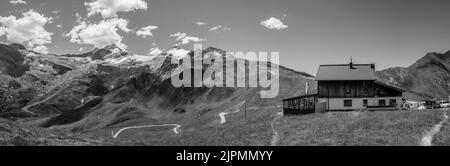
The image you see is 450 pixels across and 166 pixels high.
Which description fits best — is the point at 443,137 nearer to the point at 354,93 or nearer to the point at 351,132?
the point at 351,132

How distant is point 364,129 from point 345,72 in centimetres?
2989

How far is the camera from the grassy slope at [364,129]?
Answer: 41834 mm

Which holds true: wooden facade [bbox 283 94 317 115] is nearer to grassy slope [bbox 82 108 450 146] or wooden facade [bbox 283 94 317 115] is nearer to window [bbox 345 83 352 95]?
window [bbox 345 83 352 95]

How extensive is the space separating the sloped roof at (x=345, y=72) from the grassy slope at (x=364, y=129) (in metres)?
14.8

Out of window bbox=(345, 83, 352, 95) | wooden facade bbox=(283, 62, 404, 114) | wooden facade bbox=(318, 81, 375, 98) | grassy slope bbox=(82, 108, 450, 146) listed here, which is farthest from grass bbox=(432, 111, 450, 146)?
window bbox=(345, 83, 352, 95)

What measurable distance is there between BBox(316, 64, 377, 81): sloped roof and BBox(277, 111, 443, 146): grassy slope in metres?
14.8

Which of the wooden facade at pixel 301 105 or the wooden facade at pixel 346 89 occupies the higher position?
the wooden facade at pixel 346 89

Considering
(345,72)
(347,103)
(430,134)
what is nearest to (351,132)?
(430,134)

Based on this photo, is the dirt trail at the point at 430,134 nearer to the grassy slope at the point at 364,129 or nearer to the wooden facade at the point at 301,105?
the grassy slope at the point at 364,129

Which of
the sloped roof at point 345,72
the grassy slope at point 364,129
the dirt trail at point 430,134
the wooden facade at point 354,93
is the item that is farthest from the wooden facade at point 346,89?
the dirt trail at point 430,134

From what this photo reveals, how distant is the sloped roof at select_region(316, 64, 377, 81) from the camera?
74.9 meters
